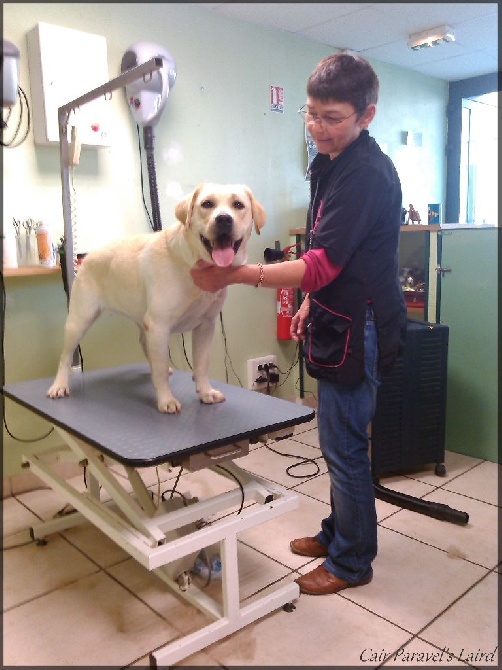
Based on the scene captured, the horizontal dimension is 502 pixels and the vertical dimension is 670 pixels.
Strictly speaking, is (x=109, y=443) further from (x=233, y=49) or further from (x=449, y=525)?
(x=233, y=49)

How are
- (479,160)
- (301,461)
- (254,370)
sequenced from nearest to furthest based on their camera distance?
(301,461), (254,370), (479,160)

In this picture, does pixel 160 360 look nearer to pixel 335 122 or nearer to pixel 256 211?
pixel 256 211

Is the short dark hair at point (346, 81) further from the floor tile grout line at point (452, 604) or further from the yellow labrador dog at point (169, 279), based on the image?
the floor tile grout line at point (452, 604)

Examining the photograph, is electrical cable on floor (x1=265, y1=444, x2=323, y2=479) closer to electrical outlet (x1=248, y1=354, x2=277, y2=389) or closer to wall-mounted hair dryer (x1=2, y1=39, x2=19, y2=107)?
electrical outlet (x1=248, y1=354, x2=277, y2=389)

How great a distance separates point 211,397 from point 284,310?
5.37 feet

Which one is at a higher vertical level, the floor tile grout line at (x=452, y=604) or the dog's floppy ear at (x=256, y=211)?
the dog's floppy ear at (x=256, y=211)

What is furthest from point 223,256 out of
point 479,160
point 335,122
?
point 479,160

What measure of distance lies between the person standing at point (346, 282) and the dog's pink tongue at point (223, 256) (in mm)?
29

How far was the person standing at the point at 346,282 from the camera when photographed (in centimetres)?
143

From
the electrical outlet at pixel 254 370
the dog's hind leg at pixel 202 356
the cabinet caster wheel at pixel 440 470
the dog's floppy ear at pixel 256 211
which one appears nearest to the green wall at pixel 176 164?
the electrical outlet at pixel 254 370

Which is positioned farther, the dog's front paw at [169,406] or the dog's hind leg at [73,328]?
the dog's hind leg at [73,328]

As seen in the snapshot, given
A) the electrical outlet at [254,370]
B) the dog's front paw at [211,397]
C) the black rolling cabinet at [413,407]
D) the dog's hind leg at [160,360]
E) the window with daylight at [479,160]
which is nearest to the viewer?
the dog's hind leg at [160,360]

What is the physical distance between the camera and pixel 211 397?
1.77m

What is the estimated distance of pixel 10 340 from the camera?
239 centimetres
